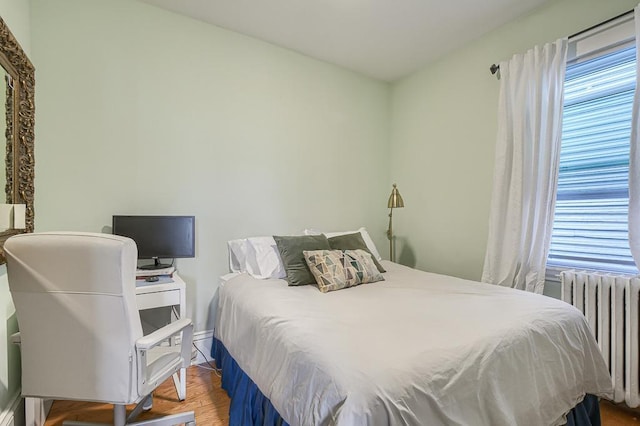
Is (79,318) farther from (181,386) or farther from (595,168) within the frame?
(595,168)

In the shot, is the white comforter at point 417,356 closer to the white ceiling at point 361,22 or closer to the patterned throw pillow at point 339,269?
the patterned throw pillow at point 339,269

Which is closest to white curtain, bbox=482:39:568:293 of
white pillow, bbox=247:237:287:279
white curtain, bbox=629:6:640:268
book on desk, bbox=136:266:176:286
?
white curtain, bbox=629:6:640:268

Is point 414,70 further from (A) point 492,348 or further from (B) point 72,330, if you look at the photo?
(B) point 72,330

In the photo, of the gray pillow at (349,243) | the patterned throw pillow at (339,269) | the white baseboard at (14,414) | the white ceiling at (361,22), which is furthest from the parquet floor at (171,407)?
the white ceiling at (361,22)

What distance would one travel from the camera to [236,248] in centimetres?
251

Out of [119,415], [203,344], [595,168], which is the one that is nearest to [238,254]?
[203,344]

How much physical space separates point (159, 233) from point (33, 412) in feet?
3.57

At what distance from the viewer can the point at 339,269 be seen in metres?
2.11

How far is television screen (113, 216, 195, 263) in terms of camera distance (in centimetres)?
209

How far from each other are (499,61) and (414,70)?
916 mm

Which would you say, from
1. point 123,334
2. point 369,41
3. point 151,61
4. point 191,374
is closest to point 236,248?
point 191,374

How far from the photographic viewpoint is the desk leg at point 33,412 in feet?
4.80

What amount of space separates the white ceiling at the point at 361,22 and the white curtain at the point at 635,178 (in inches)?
37.5

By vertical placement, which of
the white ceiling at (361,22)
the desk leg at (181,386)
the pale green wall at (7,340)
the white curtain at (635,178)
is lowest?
the desk leg at (181,386)
